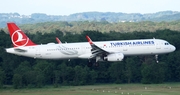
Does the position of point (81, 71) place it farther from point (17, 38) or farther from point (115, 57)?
point (115, 57)

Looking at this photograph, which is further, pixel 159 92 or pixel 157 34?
pixel 157 34

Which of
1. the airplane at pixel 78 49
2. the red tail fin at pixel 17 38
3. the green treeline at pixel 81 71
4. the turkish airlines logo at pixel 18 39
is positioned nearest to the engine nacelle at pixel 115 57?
the airplane at pixel 78 49

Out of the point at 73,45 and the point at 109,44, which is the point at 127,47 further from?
the point at 73,45

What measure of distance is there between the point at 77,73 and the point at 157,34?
163 ft

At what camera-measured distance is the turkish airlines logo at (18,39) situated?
10744 centimetres

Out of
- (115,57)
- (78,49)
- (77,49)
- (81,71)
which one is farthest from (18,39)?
(81,71)

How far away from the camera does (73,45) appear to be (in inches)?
4242

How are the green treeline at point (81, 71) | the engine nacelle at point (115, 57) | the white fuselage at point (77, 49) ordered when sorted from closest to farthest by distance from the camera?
1. the engine nacelle at point (115, 57)
2. the white fuselage at point (77, 49)
3. the green treeline at point (81, 71)

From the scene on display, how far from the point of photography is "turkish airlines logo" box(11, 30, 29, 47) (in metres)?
107

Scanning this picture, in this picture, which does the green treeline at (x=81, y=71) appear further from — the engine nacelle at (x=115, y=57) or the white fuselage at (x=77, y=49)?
the engine nacelle at (x=115, y=57)

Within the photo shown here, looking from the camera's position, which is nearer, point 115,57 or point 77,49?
point 115,57

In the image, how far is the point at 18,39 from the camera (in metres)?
108

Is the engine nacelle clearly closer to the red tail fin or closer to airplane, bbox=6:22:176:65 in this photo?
airplane, bbox=6:22:176:65

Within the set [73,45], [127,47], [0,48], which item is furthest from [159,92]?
[0,48]
